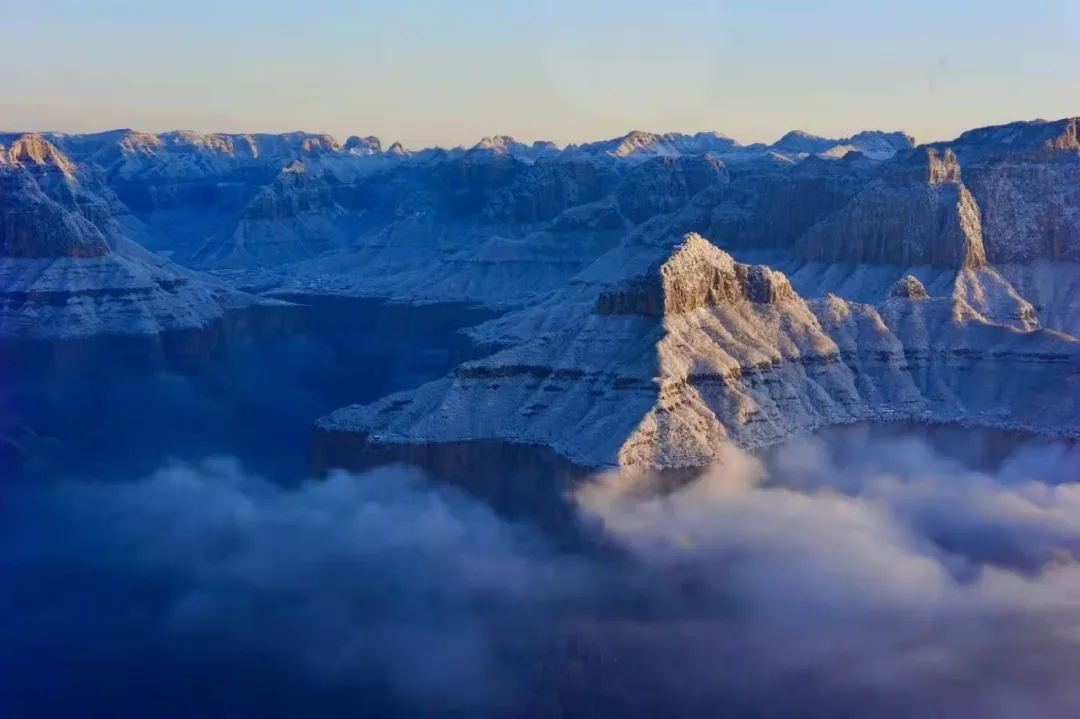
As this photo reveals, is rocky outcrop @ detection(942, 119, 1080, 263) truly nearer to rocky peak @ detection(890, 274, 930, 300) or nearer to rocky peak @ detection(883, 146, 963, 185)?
rocky peak @ detection(883, 146, 963, 185)

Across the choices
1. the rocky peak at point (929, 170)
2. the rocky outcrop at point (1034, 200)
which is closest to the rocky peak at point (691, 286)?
the rocky outcrop at point (1034, 200)

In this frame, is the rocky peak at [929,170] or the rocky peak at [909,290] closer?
the rocky peak at [909,290]

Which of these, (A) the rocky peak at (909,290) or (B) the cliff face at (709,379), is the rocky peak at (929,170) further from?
(B) the cliff face at (709,379)

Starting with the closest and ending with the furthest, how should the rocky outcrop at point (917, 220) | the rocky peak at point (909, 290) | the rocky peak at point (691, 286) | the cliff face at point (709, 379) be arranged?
the cliff face at point (709, 379), the rocky peak at point (691, 286), the rocky peak at point (909, 290), the rocky outcrop at point (917, 220)

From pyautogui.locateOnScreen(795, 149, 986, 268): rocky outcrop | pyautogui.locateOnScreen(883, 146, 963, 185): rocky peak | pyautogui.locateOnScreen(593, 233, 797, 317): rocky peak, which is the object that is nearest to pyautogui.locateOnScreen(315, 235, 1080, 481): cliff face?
pyautogui.locateOnScreen(593, 233, 797, 317): rocky peak

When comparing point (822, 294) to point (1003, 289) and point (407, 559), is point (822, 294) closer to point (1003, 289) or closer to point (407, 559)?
point (1003, 289)

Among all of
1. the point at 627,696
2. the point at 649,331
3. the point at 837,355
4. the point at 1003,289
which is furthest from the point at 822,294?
the point at 627,696

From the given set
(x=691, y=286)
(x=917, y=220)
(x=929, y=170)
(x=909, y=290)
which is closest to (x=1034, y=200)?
(x=929, y=170)

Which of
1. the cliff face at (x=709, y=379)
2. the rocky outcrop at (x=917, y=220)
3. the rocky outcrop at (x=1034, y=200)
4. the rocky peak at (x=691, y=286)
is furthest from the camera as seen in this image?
the rocky outcrop at (x=1034, y=200)
